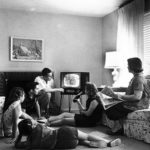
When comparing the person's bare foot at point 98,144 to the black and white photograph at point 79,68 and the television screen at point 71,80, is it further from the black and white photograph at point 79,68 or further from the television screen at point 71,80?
the television screen at point 71,80

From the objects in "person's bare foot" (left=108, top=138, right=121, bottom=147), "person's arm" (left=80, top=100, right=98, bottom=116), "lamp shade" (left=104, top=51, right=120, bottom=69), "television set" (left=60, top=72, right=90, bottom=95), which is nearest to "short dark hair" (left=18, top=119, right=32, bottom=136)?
"person's bare foot" (left=108, top=138, right=121, bottom=147)

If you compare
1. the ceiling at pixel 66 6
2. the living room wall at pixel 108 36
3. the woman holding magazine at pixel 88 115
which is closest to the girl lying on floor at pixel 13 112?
the woman holding magazine at pixel 88 115

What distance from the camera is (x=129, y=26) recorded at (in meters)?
5.20

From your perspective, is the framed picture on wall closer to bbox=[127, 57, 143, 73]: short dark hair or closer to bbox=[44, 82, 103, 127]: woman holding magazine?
bbox=[44, 82, 103, 127]: woman holding magazine

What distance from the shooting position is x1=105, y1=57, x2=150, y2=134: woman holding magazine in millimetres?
3385

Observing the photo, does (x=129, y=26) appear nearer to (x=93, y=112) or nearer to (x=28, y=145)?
(x=93, y=112)

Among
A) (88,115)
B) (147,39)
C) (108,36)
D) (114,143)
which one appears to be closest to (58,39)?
(108,36)

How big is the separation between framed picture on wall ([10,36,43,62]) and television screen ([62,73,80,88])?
75cm

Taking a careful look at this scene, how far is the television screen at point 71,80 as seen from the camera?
5.90 meters

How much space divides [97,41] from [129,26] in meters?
1.57

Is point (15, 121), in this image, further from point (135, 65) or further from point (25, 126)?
point (135, 65)

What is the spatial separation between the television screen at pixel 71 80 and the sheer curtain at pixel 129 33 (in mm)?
951

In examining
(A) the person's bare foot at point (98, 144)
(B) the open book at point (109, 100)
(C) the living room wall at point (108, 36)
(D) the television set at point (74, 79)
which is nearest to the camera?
(A) the person's bare foot at point (98, 144)

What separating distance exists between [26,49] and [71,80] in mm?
1275
